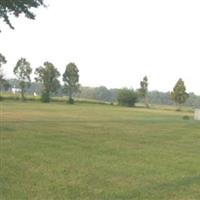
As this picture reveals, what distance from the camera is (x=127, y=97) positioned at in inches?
4833

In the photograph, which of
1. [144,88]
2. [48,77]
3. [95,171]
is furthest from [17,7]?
[144,88]

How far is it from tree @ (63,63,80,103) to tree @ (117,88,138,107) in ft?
34.2

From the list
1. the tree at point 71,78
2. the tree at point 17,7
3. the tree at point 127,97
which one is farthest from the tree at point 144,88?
the tree at point 17,7

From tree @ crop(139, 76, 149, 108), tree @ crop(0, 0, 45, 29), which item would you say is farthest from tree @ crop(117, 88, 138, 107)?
tree @ crop(0, 0, 45, 29)

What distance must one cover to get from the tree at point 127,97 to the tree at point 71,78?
1042 cm

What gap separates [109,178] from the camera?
42.3 ft

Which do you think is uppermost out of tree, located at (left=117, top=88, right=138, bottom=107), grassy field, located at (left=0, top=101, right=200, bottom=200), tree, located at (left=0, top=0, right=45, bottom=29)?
tree, located at (left=0, top=0, right=45, bottom=29)

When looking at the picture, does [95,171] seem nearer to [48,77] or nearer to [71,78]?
[48,77]

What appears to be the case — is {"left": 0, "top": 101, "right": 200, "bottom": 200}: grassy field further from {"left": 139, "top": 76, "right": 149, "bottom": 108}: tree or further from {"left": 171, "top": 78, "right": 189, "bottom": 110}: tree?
{"left": 139, "top": 76, "right": 149, "bottom": 108}: tree

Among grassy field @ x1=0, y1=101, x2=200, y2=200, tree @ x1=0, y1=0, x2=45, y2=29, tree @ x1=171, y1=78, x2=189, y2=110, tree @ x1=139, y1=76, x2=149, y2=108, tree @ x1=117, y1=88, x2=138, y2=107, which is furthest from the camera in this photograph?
tree @ x1=139, y1=76, x2=149, y2=108

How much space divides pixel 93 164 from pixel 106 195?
467cm

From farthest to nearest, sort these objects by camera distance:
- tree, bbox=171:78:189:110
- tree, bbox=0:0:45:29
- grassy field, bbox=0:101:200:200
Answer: tree, bbox=171:78:189:110 < tree, bbox=0:0:45:29 < grassy field, bbox=0:101:200:200

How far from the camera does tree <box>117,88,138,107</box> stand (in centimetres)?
12262

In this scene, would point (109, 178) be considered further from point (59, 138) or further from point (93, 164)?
point (59, 138)
